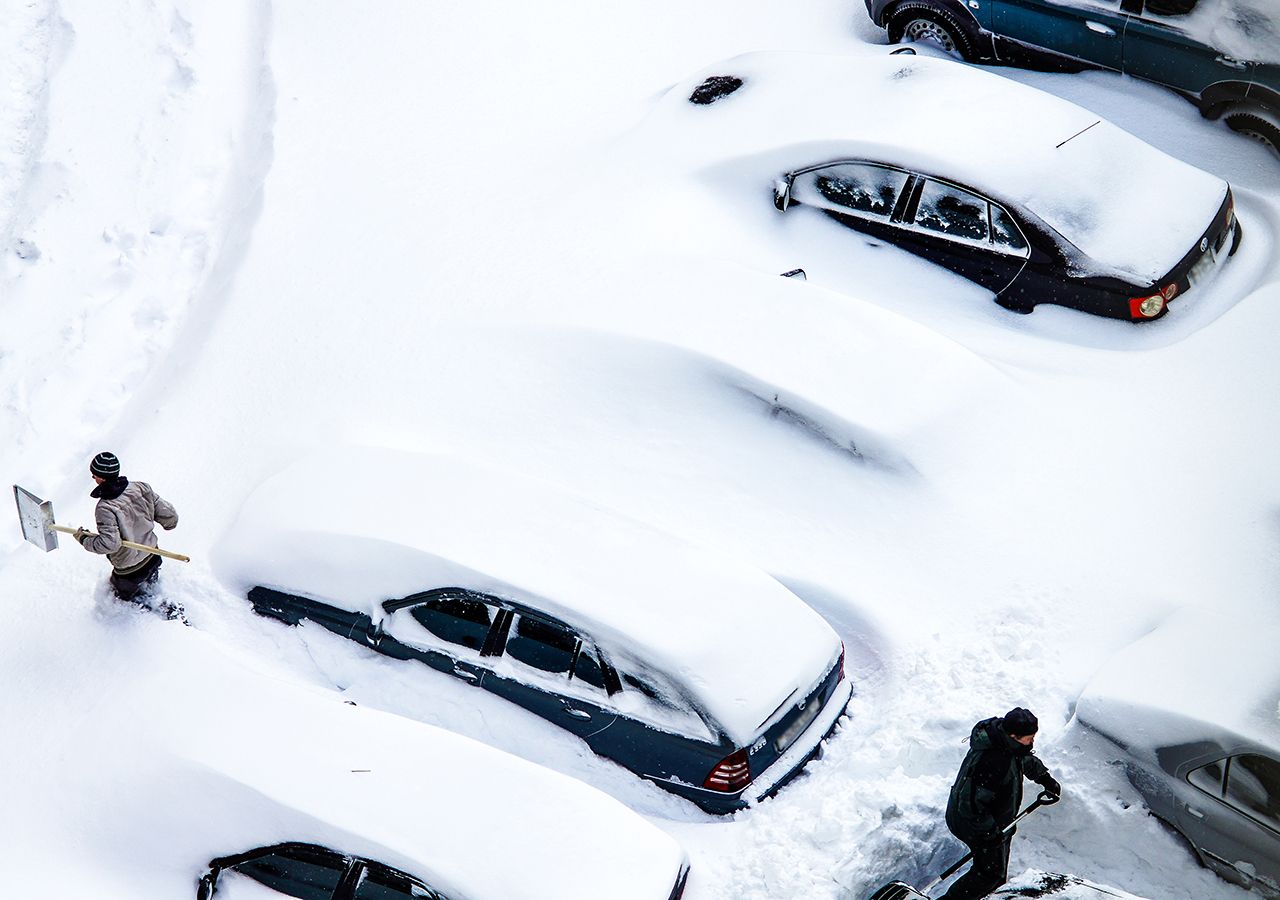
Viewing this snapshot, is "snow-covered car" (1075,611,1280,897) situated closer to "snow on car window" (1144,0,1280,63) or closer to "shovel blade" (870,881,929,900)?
"shovel blade" (870,881,929,900)

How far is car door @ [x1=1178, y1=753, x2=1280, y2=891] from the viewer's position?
5699 mm

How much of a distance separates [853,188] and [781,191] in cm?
52

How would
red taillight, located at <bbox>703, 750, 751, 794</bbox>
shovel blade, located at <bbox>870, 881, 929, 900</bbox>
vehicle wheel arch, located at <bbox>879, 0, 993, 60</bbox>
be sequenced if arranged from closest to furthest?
shovel blade, located at <bbox>870, 881, 929, 900</bbox> < red taillight, located at <bbox>703, 750, 751, 794</bbox> < vehicle wheel arch, located at <bbox>879, 0, 993, 60</bbox>

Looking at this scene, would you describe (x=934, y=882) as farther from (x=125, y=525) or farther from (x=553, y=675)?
(x=125, y=525)

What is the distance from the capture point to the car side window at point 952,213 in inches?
337

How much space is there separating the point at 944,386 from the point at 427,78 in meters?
5.44

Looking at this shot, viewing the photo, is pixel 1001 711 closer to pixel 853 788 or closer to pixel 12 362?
pixel 853 788

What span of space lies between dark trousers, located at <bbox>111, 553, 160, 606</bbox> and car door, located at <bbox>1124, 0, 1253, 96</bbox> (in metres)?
8.71

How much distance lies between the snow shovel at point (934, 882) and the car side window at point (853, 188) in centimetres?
439

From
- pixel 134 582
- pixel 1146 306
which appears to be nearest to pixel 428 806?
pixel 134 582

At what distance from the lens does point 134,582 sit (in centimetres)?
671

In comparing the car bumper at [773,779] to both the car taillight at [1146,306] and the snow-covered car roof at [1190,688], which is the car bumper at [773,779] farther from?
the car taillight at [1146,306]

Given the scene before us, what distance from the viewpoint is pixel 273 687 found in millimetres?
5965

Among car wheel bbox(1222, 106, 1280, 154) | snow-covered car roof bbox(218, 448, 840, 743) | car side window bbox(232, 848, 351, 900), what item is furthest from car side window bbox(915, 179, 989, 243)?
car side window bbox(232, 848, 351, 900)
